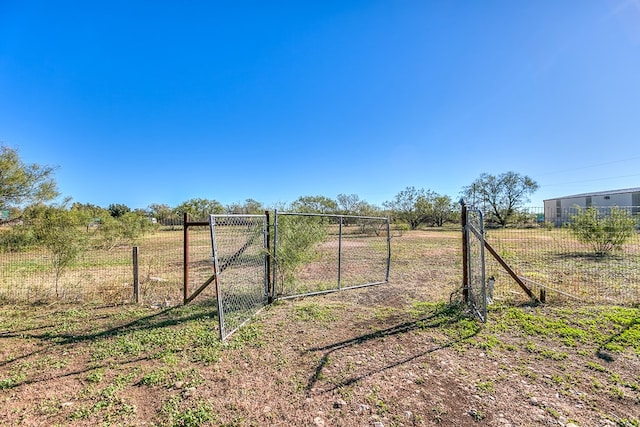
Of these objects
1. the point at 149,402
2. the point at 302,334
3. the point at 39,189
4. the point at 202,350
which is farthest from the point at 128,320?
the point at 39,189

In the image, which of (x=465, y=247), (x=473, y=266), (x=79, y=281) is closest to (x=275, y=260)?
(x=465, y=247)

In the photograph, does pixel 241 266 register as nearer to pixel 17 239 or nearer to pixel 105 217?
pixel 17 239

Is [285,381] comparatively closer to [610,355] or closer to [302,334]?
[302,334]

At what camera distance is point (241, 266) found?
5.00 meters

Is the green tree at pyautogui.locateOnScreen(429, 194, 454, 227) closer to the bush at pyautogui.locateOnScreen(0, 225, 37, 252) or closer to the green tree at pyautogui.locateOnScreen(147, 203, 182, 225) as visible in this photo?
the green tree at pyautogui.locateOnScreen(147, 203, 182, 225)

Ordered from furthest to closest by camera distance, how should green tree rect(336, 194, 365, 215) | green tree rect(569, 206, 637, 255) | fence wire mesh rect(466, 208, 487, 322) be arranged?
green tree rect(336, 194, 365, 215), green tree rect(569, 206, 637, 255), fence wire mesh rect(466, 208, 487, 322)

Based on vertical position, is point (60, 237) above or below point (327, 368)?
above

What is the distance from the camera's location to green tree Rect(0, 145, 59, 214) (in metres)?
13.9

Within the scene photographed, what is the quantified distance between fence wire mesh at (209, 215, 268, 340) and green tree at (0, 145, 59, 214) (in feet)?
53.3

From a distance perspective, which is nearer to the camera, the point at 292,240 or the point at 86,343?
the point at 86,343

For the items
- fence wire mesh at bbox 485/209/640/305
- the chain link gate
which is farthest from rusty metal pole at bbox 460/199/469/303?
fence wire mesh at bbox 485/209/640/305

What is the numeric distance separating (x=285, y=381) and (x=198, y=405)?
32.0 inches

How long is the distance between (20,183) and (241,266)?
16.8 meters

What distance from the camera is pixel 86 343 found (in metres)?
3.81
